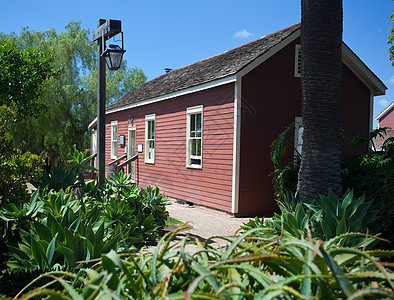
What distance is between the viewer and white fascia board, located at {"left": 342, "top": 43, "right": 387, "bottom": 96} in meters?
11.5

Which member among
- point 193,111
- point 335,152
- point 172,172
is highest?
point 193,111

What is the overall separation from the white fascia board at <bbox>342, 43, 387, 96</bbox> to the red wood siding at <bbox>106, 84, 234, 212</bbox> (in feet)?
13.2

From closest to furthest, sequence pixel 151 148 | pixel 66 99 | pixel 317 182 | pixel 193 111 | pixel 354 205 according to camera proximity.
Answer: pixel 354 205, pixel 317 182, pixel 193 111, pixel 151 148, pixel 66 99

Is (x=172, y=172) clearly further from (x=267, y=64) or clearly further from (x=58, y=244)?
(x=58, y=244)

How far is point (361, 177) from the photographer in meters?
6.01

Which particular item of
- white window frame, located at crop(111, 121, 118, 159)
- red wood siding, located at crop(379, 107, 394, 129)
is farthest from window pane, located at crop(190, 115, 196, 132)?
red wood siding, located at crop(379, 107, 394, 129)

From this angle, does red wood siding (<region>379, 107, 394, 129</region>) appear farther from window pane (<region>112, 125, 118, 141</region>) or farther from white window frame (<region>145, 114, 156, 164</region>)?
white window frame (<region>145, 114, 156, 164</region>)

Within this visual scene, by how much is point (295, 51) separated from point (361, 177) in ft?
19.4

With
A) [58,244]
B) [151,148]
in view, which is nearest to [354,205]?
[58,244]

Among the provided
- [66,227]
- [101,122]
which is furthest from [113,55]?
[66,227]

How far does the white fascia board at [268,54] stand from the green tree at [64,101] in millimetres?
18456

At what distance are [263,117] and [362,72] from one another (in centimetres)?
395

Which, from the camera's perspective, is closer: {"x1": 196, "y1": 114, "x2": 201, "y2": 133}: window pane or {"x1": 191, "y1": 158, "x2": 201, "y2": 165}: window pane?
{"x1": 196, "y1": 114, "x2": 201, "y2": 133}: window pane

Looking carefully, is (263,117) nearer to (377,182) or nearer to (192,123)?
(192,123)
